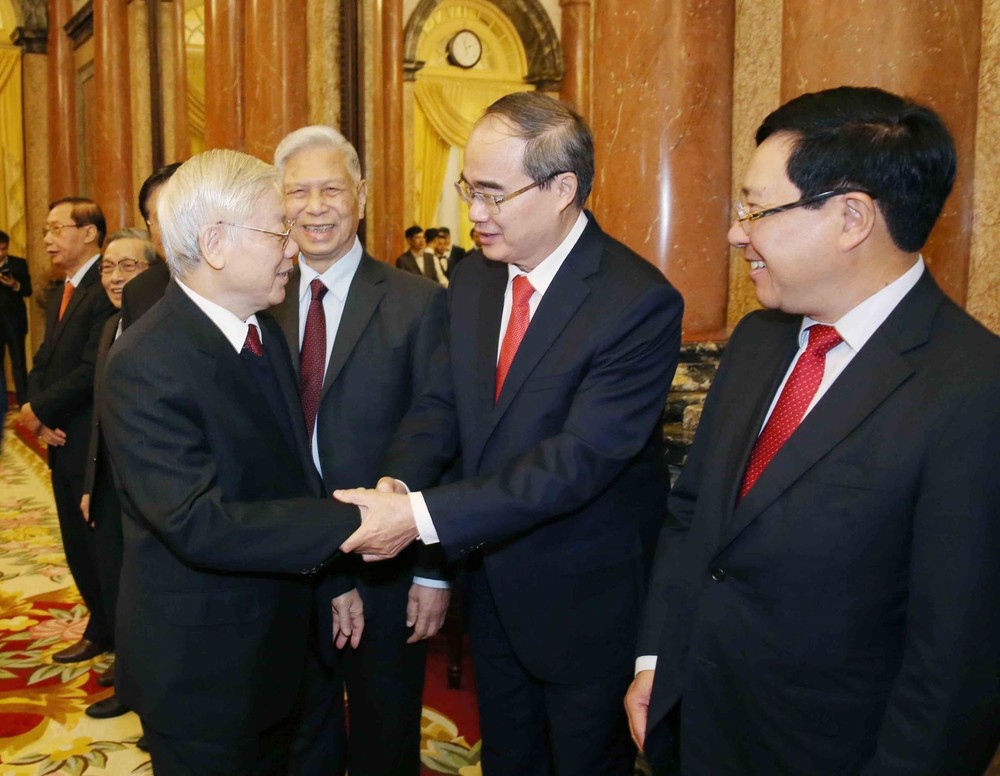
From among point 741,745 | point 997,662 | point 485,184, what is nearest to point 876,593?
point 997,662

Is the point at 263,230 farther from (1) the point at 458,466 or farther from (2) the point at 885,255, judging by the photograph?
(2) the point at 885,255

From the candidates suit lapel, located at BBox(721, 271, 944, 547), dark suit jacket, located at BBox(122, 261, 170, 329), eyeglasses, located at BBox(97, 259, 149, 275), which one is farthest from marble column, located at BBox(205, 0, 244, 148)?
suit lapel, located at BBox(721, 271, 944, 547)

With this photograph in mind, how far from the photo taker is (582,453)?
1929 millimetres

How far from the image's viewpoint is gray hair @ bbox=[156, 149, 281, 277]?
1893 millimetres

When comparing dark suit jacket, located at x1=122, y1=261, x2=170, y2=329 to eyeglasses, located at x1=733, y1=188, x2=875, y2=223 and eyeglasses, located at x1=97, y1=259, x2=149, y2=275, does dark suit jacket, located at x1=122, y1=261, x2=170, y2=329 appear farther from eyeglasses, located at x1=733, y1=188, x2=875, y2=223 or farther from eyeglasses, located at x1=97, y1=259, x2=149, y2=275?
eyeglasses, located at x1=733, y1=188, x2=875, y2=223

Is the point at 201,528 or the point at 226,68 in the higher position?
the point at 226,68

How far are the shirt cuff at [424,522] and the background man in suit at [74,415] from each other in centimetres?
238

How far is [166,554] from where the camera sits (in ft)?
6.11

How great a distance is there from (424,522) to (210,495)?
45 cm

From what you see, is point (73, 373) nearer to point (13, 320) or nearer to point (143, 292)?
point (143, 292)

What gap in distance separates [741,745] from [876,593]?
37cm

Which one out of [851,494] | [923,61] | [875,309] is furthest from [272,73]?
[851,494]

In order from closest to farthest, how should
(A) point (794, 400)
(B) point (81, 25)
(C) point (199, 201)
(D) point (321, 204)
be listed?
(A) point (794, 400), (C) point (199, 201), (D) point (321, 204), (B) point (81, 25)

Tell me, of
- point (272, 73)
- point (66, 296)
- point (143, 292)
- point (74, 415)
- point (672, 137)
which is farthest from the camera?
point (272, 73)
